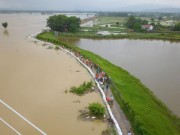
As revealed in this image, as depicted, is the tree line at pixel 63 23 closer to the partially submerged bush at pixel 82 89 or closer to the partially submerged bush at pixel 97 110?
the partially submerged bush at pixel 82 89

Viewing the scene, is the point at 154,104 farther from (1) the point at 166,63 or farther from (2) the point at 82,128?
(1) the point at 166,63

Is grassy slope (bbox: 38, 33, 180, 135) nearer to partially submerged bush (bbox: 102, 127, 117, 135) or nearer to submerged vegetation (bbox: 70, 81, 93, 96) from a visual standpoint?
partially submerged bush (bbox: 102, 127, 117, 135)

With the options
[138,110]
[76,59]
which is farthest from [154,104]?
[76,59]

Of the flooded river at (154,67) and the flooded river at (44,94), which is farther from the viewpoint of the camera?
the flooded river at (154,67)

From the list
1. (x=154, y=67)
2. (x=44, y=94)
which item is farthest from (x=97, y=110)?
(x=154, y=67)

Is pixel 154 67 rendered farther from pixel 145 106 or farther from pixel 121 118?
pixel 121 118

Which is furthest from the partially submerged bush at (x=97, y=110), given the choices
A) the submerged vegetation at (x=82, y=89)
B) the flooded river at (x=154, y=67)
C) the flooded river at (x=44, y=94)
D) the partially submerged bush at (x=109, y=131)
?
the flooded river at (x=154, y=67)
